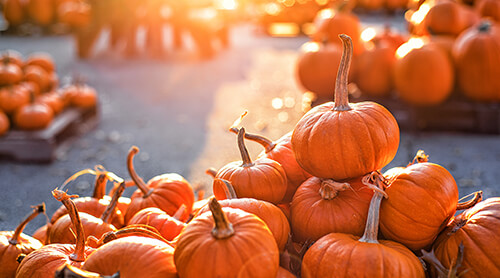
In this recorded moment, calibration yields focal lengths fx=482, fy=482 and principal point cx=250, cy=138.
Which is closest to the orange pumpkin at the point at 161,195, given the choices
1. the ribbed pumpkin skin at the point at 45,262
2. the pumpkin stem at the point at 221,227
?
the ribbed pumpkin skin at the point at 45,262

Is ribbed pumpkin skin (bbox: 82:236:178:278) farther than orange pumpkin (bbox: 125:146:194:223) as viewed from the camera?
No

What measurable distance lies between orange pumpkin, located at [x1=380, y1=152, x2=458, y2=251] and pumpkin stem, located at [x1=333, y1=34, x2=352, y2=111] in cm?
34

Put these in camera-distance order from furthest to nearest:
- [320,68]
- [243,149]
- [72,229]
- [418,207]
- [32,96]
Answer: [320,68], [32,96], [72,229], [243,149], [418,207]

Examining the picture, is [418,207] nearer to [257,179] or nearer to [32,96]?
[257,179]

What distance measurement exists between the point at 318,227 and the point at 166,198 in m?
0.85

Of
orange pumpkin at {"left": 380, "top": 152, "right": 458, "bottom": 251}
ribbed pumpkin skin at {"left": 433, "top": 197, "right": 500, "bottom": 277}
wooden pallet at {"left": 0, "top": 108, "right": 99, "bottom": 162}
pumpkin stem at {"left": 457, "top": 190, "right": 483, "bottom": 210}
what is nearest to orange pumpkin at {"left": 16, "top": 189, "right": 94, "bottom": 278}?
orange pumpkin at {"left": 380, "top": 152, "right": 458, "bottom": 251}

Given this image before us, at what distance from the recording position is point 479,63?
492 cm

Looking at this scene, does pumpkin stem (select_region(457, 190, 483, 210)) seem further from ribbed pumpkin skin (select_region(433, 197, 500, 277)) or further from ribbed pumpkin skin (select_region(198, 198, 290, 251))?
ribbed pumpkin skin (select_region(198, 198, 290, 251))

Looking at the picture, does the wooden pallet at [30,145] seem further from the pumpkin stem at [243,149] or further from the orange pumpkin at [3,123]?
the pumpkin stem at [243,149]

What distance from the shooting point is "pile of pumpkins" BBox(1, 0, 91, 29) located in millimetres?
13141

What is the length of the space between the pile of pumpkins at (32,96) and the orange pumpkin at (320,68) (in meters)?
2.58

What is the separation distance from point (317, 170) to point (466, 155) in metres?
3.42

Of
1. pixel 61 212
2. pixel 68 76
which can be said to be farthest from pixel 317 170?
pixel 68 76

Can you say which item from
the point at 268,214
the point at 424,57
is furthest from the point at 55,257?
the point at 424,57
